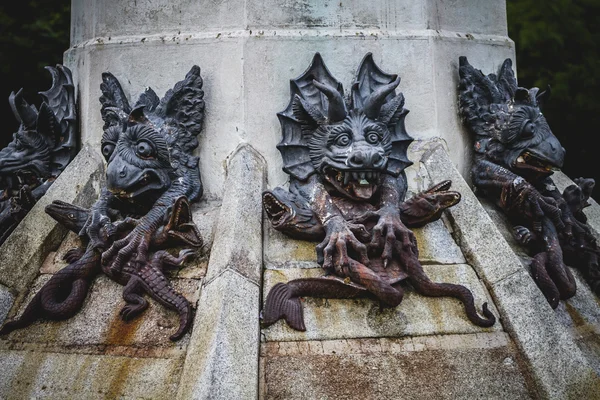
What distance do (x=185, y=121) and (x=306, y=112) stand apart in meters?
0.75

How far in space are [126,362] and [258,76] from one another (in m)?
1.89

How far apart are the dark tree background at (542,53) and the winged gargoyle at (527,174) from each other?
13.2ft

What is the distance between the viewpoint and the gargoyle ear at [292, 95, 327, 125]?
450 centimetres

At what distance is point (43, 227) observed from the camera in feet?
15.8

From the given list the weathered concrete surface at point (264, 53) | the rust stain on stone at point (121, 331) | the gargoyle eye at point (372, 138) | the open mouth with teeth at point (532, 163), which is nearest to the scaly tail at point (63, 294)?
the rust stain on stone at point (121, 331)

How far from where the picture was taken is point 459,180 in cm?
473

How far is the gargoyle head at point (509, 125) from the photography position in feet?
15.9

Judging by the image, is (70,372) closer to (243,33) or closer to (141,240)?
(141,240)

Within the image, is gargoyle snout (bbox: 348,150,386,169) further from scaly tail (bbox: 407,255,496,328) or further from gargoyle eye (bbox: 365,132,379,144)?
scaly tail (bbox: 407,255,496,328)

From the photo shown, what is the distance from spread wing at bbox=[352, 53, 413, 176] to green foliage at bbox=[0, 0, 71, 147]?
5363mm

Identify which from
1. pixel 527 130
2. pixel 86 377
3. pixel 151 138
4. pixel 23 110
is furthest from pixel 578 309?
pixel 23 110

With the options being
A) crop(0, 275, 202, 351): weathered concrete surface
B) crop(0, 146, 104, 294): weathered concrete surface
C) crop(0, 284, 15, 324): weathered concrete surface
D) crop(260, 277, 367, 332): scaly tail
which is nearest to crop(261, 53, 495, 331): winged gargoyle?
crop(260, 277, 367, 332): scaly tail

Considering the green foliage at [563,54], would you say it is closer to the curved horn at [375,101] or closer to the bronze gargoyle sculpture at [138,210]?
the curved horn at [375,101]

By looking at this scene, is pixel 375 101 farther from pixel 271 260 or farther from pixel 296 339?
pixel 296 339
